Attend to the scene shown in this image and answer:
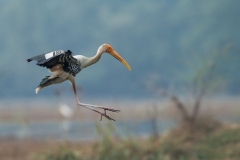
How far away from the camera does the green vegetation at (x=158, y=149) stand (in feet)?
32.1

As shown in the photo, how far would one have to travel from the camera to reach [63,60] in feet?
3.49

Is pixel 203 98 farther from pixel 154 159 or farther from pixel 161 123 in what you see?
pixel 154 159

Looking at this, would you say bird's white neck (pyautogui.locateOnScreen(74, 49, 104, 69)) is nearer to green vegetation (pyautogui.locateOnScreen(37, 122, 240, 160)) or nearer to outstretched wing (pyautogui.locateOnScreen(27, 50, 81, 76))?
outstretched wing (pyautogui.locateOnScreen(27, 50, 81, 76))

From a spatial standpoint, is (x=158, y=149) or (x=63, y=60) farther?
(x=158, y=149)

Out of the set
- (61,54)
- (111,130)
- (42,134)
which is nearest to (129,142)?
(111,130)

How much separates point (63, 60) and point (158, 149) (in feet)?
29.6

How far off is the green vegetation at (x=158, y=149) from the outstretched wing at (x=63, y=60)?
335 inches

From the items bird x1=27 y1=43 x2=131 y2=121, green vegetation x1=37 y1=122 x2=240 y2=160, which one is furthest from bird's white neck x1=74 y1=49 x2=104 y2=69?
green vegetation x1=37 y1=122 x2=240 y2=160

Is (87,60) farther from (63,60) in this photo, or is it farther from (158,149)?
(158,149)

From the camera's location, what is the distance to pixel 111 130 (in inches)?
398

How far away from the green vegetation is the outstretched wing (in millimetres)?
8522

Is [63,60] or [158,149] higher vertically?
Result: [158,149]

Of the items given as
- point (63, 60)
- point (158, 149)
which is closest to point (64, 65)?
point (63, 60)

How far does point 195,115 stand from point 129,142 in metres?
1.96
